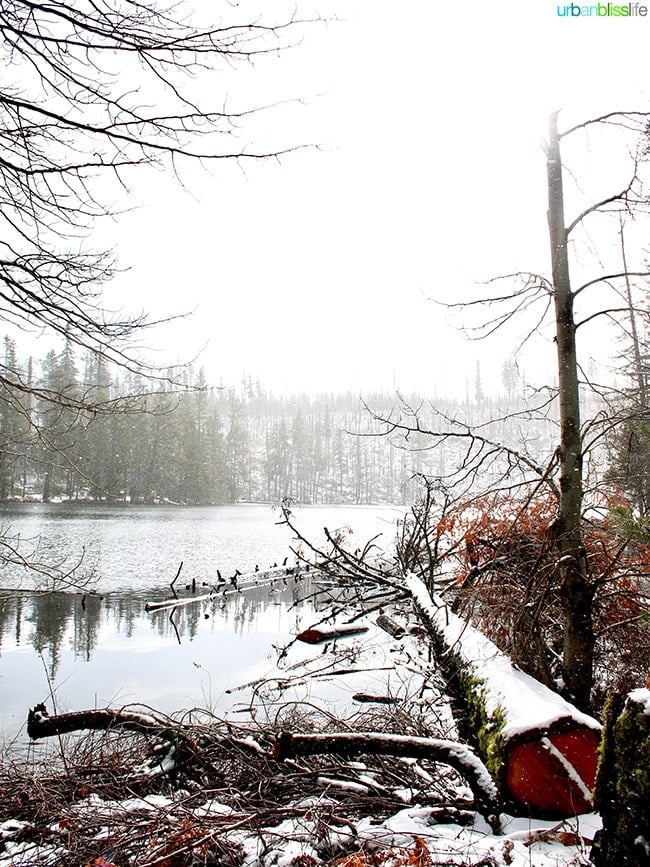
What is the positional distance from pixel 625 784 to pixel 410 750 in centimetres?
168

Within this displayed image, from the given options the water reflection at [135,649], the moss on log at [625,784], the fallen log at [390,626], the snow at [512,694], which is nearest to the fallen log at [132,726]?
the water reflection at [135,649]

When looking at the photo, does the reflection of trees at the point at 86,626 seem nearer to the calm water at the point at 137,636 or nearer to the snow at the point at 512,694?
the calm water at the point at 137,636

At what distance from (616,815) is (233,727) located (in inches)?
122

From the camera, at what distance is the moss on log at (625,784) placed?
5.65 ft

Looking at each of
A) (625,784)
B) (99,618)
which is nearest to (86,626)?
(99,618)

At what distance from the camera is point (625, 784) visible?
1.79 metres

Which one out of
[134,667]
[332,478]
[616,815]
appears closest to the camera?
[616,815]

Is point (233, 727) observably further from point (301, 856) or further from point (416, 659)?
point (416, 659)

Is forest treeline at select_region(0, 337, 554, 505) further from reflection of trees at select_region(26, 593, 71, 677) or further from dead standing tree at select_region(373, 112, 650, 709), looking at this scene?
reflection of trees at select_region(26, 593, 71, 677)

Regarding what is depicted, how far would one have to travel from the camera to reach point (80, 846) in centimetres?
281

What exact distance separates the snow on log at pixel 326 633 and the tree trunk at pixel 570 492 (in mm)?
6249

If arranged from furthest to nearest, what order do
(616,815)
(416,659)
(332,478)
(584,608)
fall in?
(332,478), (416,659), (584,608), (616,815)

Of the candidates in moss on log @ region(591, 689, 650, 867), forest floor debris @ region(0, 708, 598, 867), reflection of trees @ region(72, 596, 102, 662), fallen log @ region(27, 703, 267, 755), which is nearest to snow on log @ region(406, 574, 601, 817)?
forest floor debris @ region(0, 708, 598, 867)

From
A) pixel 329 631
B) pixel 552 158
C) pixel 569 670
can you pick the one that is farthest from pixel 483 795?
pixel 329 631
